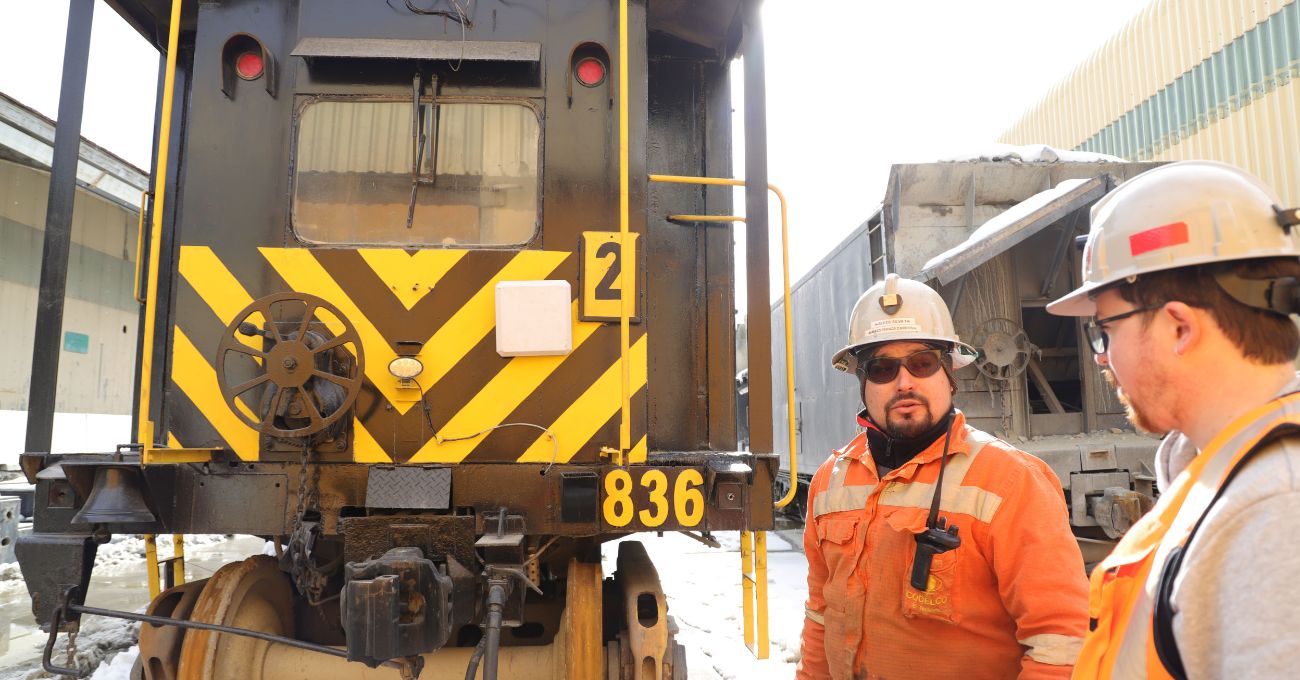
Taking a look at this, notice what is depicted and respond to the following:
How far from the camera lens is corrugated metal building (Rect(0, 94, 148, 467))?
24.7 feet

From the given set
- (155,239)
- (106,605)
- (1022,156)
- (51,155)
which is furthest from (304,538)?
(51,155)

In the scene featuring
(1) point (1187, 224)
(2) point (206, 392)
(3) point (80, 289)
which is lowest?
(2) point (206, 392)

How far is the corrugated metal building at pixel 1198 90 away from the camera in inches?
377

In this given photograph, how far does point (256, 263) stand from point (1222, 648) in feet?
10.4

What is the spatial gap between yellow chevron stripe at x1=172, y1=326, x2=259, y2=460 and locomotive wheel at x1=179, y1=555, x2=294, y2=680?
19.2 inches

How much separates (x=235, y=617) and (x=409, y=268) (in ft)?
4.83

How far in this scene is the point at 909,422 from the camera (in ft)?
6.71

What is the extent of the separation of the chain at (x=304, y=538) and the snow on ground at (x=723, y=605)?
1.45 metres

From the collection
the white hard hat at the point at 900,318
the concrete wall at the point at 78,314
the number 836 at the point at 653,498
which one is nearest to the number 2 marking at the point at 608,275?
the number 836 at the point at 653,498

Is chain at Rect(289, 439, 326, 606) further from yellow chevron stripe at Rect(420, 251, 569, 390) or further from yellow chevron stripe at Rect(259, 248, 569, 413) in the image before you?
yellow chevron stripe at Rect(420, 251, 569, 390)

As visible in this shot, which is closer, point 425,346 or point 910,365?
point 910,365

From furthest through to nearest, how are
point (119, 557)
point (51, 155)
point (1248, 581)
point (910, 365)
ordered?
1. point (119, 557)
2. point (51, 155)
3. point (910, 365)
4. point (1248, 581)

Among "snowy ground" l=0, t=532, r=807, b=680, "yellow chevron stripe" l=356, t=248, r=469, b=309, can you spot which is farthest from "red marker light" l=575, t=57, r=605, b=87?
"snowy ground" l=0, t=532, r=807, b=680

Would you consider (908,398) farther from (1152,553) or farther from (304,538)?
(304,538)
